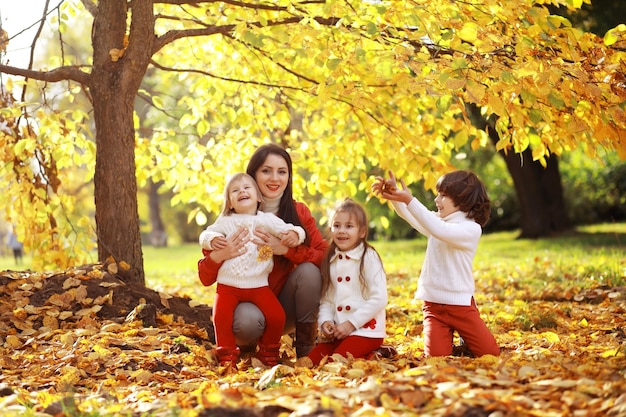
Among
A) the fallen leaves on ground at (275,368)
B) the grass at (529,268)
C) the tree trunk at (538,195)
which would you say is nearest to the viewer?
the fallen leaves on ground at (275,368)

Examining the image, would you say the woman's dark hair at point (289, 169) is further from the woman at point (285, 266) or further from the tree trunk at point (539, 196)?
the tree trunk at point (539, 196)

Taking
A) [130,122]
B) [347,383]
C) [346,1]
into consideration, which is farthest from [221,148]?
[347,383]

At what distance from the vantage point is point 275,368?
3.35 meters

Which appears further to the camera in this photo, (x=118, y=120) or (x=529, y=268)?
(x=529, y=268)

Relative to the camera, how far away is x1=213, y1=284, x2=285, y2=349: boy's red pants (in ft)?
13.6

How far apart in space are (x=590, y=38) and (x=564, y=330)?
2088 millimetres

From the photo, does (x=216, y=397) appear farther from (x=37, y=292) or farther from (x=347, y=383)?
(x=37, y=292)

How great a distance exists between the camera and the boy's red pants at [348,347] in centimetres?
406

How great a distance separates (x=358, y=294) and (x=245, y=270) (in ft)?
2.21

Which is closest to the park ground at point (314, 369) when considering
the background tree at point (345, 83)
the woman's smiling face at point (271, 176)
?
the background tree at point (345, 83)

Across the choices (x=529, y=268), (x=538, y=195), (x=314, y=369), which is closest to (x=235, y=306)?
(x=314, y=369)

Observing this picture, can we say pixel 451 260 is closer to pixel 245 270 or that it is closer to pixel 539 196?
pixel 245 270

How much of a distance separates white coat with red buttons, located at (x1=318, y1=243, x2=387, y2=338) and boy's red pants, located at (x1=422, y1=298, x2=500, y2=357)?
306mm

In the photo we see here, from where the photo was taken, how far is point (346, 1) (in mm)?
4883
